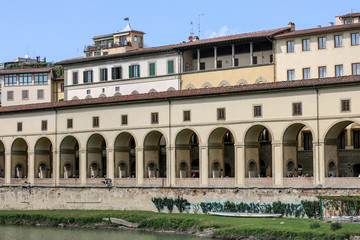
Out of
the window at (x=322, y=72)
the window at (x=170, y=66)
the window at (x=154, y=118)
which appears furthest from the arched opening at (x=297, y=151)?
the window at (x=170, y=66)

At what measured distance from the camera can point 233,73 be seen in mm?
71062

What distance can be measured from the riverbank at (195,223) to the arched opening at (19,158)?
746 centimetres

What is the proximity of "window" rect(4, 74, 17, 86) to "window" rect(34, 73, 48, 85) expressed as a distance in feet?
9.20

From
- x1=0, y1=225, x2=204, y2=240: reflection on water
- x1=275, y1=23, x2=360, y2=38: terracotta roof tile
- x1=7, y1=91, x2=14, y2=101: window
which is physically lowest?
x1=0, y1=225, x2=204, y2=240: reflection on water

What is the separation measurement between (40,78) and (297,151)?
43.8 m

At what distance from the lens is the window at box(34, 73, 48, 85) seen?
95.3 m

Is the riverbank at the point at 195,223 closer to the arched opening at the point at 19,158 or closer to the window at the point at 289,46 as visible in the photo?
the arched opening at the point at 19,158

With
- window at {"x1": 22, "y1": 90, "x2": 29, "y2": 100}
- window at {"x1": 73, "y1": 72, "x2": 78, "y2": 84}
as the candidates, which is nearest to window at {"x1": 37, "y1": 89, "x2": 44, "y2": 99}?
window at {"x1": 22, "y1": 90, "x2": 29, "y2": 100}

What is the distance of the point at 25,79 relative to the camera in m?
95.8

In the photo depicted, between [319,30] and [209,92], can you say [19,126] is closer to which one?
[209,92]

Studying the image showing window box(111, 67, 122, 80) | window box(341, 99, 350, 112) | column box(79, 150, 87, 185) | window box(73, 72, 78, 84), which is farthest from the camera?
window box(73, 72, 78, 84)

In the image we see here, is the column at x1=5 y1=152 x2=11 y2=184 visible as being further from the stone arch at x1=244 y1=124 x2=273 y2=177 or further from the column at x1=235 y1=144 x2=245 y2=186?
the column at x1=235 y1=144 x2=245 y2=186

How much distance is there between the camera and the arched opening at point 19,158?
251 ft

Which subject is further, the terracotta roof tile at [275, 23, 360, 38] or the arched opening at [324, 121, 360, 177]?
the arched opening at [324, 121, 360, 177]
